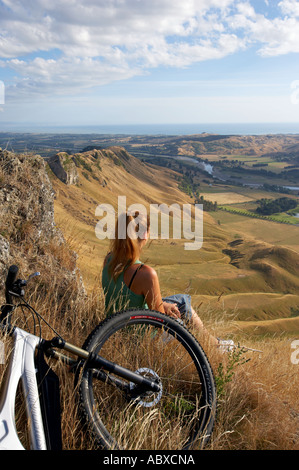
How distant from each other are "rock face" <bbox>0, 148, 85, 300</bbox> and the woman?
0.89 metres

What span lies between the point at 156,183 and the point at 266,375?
645 ft

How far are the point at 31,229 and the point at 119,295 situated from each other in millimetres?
2315

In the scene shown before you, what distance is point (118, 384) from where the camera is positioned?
2.50 m

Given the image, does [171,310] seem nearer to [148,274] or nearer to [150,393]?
[148,274]

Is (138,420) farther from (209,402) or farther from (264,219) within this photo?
(264,219)

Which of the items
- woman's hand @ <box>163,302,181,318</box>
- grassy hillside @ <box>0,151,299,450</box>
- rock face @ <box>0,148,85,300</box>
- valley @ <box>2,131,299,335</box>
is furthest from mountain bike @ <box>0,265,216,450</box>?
valley @ <box>2,131,299,335</box>

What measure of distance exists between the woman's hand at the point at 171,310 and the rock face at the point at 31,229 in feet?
4.06

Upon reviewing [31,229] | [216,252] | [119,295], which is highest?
[31,229]

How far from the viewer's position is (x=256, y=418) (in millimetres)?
2732

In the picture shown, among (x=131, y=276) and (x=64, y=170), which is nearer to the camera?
(x=131, y=276)

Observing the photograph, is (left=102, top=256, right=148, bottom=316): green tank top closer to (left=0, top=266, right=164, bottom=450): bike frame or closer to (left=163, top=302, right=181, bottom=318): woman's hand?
(left=163, top=302, right=181, bottom=318): woman's hand

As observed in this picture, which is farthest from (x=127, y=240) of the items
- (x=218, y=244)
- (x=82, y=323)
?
(x=218, y=244)

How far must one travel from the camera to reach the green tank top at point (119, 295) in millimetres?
3322

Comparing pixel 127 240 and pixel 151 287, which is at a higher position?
pixel 127 240
